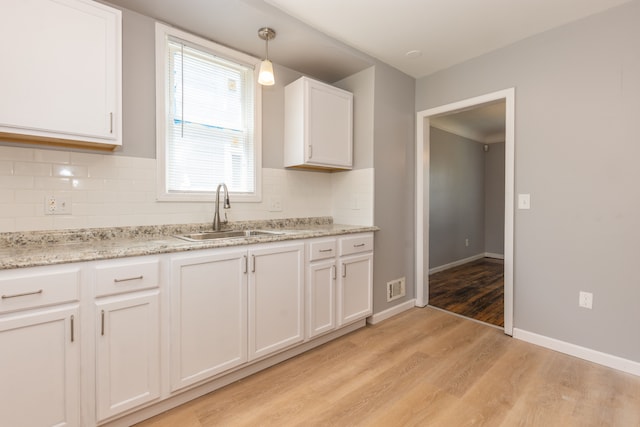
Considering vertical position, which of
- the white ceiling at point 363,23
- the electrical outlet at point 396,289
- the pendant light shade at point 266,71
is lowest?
the electrical outlet at point 396,289

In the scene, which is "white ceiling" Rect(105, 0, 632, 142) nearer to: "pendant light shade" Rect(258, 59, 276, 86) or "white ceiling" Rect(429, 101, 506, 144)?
"pendant light shade" Rect(258, 59, 276, 86)

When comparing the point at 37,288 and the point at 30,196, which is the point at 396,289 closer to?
the point at 37,288

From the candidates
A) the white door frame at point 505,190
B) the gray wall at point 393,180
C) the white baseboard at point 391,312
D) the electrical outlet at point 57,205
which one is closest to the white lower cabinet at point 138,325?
the electrical outlet at point 57,205

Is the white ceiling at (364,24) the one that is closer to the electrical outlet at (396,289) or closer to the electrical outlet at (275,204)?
the electrical outlet at (275,204)

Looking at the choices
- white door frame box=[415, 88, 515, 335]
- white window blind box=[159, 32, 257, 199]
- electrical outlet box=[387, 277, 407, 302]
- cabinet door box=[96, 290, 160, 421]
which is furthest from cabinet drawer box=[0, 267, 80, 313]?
white door frame box=[415, 88, 515, 335]

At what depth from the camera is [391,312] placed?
3078 millimetres

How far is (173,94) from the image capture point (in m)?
2.20

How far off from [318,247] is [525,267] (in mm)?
1775

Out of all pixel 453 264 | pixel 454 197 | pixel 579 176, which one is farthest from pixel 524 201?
pixel 453 264

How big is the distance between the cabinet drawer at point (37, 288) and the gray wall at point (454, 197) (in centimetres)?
440

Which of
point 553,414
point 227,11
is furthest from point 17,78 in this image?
point 553,414

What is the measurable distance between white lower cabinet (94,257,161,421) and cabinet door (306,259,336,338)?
1057mm

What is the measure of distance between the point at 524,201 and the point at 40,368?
3.27m

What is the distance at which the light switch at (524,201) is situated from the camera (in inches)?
98.4
